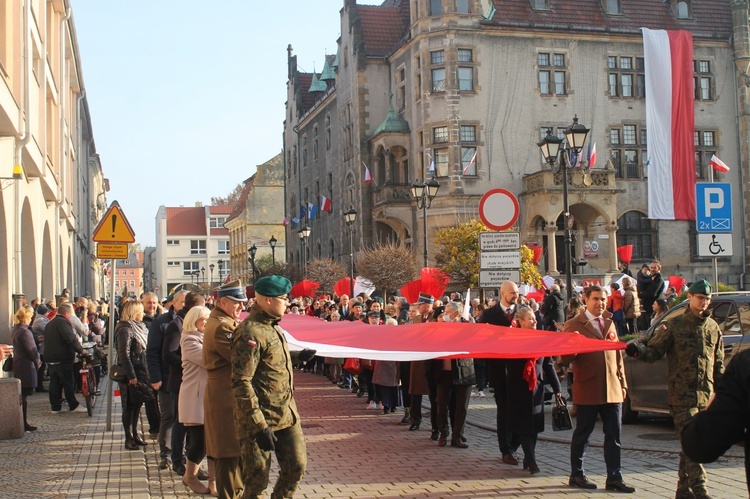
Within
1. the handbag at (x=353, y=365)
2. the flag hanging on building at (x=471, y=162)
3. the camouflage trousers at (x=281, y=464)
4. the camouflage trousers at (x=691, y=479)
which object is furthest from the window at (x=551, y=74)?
the camouflage trousers at (x=281, y=464)

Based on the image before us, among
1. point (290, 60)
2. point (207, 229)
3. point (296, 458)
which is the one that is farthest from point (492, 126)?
point (207, 229)

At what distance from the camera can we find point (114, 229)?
1462cm

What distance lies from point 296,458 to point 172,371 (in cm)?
395

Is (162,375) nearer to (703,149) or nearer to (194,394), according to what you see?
(194,394)

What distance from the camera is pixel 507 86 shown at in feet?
150

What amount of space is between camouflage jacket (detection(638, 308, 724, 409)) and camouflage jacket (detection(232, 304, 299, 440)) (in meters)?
3.49

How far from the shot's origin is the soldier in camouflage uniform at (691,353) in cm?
830

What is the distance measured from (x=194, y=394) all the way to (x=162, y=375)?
185cm

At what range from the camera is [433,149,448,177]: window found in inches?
1783

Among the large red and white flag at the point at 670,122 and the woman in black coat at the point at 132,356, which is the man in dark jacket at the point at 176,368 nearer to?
the woman in black coat at the point at 132,356

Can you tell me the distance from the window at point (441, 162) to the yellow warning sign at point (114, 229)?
31.5m

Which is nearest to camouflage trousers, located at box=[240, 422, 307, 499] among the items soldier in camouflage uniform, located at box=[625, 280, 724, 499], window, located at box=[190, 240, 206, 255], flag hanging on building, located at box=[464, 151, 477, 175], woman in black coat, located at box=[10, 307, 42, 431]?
soldier in camouflage uniform, located at box=[625, 280, 724, 499]

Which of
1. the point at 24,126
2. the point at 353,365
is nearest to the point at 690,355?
the point at 353,365

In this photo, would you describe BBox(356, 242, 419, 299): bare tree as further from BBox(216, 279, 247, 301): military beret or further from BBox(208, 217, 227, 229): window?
BBox(208, 217, 227, 229): window
